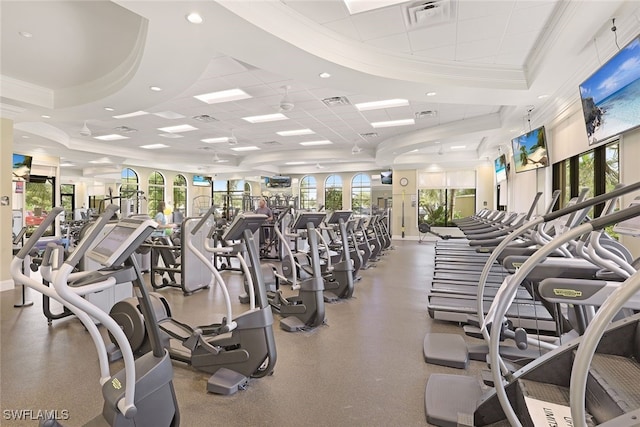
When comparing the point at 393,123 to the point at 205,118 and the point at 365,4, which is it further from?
the point at 365,4

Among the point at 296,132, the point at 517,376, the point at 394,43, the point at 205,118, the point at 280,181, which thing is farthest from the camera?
the point at 280,181

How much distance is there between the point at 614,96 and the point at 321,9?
3.31 meters

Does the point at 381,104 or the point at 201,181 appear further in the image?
the point at 201,181

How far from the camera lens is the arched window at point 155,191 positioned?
15.7 meters

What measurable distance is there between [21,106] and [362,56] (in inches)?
224

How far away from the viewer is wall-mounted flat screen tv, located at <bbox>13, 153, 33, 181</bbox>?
9750 mm

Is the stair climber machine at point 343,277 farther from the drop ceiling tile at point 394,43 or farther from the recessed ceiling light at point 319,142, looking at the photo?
the recessed ceiling light at point 319,142

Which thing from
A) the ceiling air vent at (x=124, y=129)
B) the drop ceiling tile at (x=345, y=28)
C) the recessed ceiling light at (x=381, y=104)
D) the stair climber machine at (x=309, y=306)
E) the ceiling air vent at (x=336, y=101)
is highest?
the recessed ceiling light at (x=381, y=104)

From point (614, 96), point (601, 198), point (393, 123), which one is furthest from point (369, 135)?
point (601, 198)

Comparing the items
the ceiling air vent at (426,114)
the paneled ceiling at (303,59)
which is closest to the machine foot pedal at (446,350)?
the paneled ceiling at (303,59)

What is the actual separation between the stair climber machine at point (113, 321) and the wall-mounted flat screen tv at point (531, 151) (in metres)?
7.21

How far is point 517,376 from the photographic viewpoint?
75.3 inches

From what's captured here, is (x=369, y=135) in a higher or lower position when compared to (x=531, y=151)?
higher

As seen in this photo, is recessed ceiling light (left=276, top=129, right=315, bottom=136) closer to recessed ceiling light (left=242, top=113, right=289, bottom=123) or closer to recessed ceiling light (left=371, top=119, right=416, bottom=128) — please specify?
recessed ceiling light (left=242, top=113, right=289, bottom=123)
